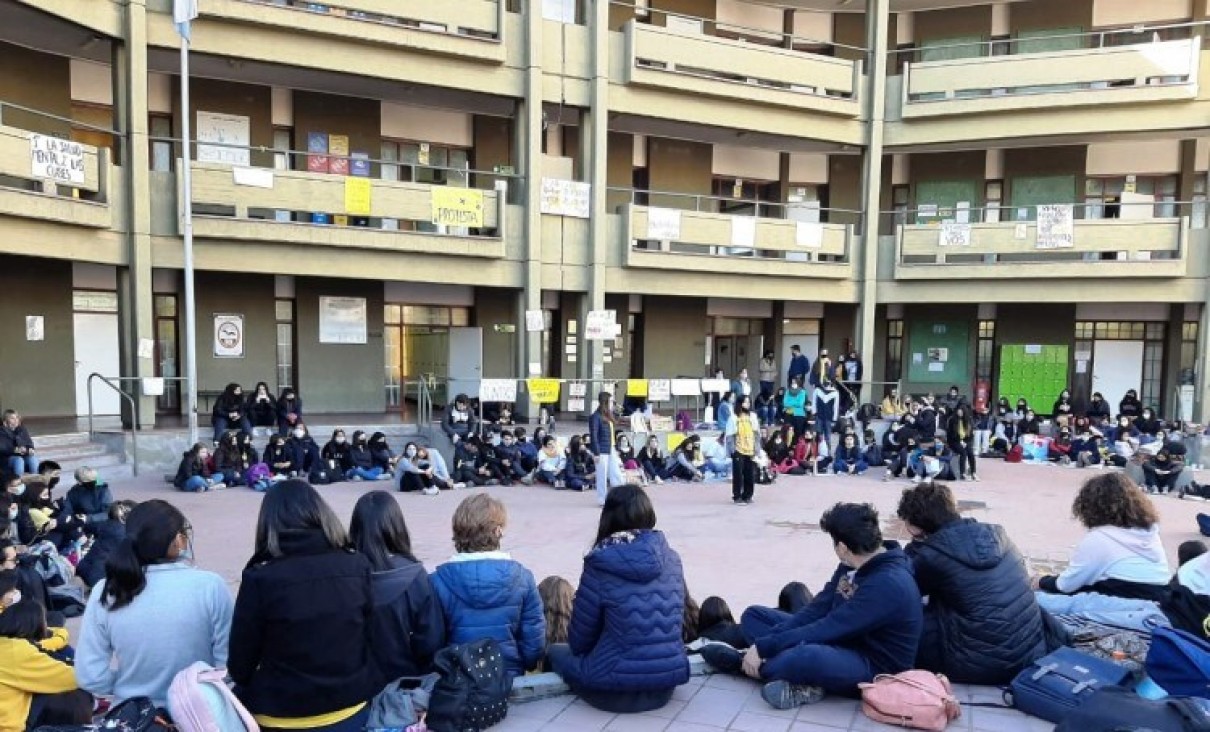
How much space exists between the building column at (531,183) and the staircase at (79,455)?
7.91 meters

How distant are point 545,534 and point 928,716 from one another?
663 centimetres

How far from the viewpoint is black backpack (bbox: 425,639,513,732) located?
12.2 feet

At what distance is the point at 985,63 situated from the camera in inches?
789

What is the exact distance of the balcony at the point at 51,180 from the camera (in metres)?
12.3

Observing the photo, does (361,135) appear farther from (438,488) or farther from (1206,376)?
(1206,376)

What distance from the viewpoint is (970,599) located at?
420 cm

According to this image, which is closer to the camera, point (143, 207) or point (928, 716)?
point (928, 716)

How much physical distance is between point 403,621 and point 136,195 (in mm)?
13576

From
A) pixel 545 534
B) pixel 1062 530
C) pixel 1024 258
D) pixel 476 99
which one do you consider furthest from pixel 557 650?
pixel 1024 258

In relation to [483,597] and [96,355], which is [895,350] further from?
[483,597]

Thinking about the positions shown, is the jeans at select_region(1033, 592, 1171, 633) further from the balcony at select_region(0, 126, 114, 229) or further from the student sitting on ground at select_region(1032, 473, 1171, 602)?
the balcony at select_region(0, 126, 114, 229)

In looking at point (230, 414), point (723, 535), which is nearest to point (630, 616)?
point (723, 535)

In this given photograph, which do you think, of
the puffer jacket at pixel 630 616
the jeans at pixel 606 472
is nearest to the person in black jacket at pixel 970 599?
the puffer jacket at pixel 630 616

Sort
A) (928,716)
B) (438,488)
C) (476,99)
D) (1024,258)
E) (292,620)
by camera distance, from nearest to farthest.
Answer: (292,620) → (928,716) → (438,488) → (476,99) → (1024,258)
